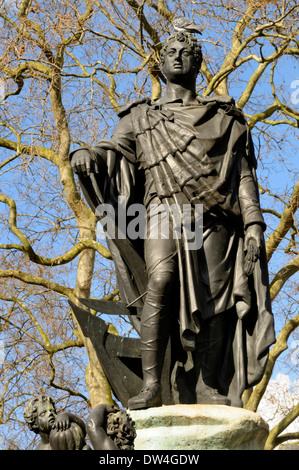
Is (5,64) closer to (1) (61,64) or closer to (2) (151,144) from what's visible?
(1) (61,64)

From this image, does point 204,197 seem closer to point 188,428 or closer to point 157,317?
point 157,317

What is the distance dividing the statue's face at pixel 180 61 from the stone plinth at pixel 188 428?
95.8 inches

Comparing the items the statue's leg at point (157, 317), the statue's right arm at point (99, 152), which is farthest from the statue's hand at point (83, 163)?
the statue's leg at point (157, 317)

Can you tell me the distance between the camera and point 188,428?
23.8ft

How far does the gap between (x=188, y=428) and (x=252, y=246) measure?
4.44ft

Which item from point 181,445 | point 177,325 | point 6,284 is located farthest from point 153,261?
point 6,284

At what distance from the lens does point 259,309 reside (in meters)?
7.77

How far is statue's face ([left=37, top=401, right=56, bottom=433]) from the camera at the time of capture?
7.11m

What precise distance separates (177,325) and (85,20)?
26.9ft

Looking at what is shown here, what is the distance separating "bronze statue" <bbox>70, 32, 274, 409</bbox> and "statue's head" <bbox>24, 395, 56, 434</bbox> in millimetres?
658

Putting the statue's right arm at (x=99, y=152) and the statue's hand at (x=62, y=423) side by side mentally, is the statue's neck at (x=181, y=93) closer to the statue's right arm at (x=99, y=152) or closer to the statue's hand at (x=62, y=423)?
the statue's right arm at (x=99, y=152)

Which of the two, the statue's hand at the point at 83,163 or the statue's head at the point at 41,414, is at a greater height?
the statue's hand at the point at 83,163

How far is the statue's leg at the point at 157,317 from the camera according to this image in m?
7.55

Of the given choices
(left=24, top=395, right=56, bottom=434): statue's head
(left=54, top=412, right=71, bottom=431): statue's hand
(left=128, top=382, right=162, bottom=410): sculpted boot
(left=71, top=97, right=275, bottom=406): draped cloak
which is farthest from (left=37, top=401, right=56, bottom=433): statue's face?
(left=71, top=97, right=275, bottom=406): draped cloak
